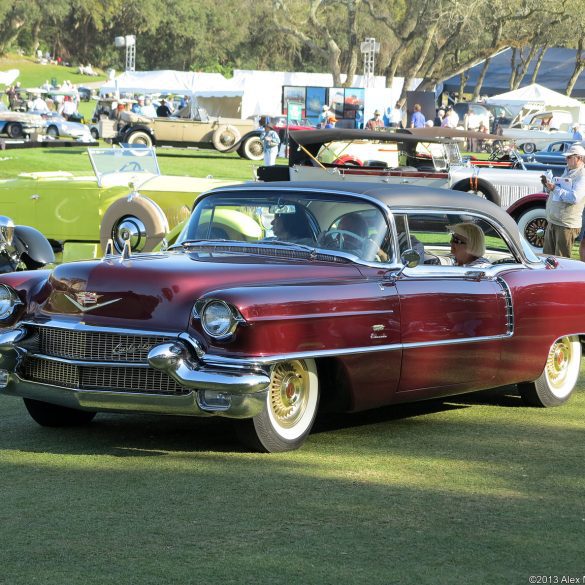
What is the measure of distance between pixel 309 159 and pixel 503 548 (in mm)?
15738

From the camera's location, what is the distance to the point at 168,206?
47.8 ft

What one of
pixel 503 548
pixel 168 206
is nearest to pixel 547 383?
pixel 503 548

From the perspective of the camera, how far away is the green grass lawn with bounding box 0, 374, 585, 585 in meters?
4.01

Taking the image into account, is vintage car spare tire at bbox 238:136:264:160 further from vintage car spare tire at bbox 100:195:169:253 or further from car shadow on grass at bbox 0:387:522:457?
car shadow on grass at bbox 0:387:522:457

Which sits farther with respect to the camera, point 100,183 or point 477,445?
point 100,183

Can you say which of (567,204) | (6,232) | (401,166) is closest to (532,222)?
(401,166)

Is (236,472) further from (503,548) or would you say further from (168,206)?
(168,206)

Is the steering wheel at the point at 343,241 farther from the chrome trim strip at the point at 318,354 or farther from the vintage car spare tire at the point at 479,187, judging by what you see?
the vintage car spare tire at the point at 479,187

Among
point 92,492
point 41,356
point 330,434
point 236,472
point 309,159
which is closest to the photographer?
point 92,492

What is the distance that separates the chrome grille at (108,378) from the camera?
5.52m

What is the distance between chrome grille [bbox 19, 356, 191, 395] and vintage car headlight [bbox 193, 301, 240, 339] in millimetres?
316

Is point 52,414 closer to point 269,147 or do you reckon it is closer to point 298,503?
point 298,503

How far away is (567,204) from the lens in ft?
42.8

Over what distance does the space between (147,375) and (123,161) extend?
10.5 meters
